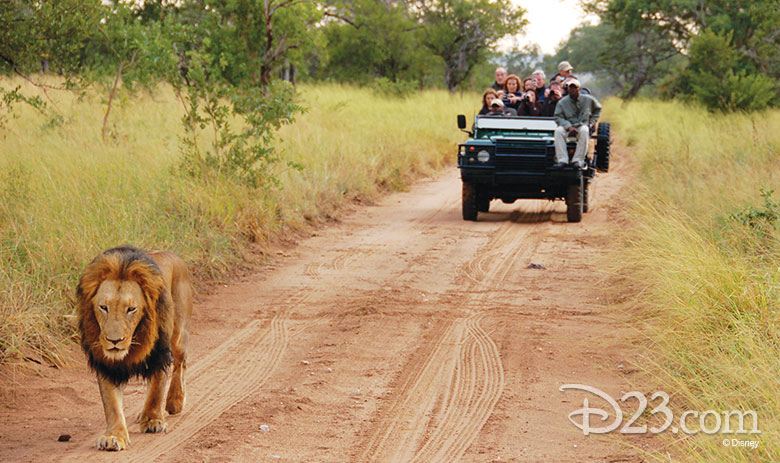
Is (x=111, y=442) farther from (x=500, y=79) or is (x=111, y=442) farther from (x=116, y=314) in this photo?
(x=500, y=79)

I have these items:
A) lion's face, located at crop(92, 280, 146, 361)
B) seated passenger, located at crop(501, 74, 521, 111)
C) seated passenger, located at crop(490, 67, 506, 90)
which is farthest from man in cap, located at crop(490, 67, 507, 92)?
lion's face, located at crop(92, 280, 146, 361)

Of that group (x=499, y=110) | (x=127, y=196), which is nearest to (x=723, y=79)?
(x=499, y=110)

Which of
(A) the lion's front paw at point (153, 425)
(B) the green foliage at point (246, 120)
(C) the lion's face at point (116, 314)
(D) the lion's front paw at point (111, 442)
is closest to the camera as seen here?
(C) the lion's face at point (116, 314)

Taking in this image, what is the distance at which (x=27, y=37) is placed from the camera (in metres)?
9.28

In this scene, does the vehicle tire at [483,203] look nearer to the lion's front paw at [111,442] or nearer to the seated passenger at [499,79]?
the seated passenger at [499,79]

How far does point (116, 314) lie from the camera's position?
391 centimetres

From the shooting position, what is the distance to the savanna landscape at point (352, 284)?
446cm

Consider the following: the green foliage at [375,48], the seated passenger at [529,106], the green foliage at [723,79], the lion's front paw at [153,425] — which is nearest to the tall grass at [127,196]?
the lion's front paw at [153,425]

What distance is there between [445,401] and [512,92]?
9.36 m

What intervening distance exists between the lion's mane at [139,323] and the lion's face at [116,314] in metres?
0.04

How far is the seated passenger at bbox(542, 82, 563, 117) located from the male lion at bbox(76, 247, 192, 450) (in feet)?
29.4

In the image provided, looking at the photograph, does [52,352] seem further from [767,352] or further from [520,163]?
[520,163]

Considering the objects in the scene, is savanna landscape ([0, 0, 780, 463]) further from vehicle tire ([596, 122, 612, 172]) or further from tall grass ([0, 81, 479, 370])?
vehicle tire ([596, 122, 612, 172])

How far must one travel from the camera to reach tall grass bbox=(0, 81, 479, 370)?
614 centimetres
